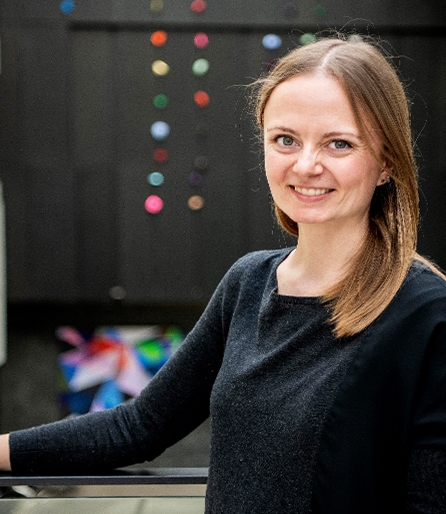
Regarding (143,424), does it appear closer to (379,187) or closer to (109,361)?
(379,187)

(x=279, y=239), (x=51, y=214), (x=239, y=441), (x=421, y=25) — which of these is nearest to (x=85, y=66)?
(x=51, y=214)

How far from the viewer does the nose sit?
92 cm

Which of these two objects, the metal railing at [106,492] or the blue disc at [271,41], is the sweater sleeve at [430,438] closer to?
the metal railing at [106,492]

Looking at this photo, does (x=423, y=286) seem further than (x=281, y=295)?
No

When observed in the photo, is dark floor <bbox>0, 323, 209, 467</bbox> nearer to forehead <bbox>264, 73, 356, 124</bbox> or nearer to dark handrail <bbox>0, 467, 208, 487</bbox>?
dark handrail <bbox>0, 467, 208, 487</bbox>

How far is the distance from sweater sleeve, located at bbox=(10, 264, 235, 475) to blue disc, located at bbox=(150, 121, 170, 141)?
1.88 metres

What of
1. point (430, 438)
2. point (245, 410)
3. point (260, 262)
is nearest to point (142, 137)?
point (260, 262)

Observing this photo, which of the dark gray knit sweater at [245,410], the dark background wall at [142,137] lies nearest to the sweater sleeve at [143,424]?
the dark gray knit sweater at [245,410]

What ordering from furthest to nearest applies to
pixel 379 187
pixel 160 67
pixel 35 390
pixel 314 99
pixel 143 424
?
pixel 35 390 < pixel 160 67 < pixel 143 424 < pixel 379 187 < pixel 314 99

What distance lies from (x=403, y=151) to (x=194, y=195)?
206 centimetres

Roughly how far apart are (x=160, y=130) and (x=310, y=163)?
2102 millimetres

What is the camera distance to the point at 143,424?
45.0 inches

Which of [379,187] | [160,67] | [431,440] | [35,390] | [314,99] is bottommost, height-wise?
[35,390]

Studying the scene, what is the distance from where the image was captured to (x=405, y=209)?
3.26 feet
